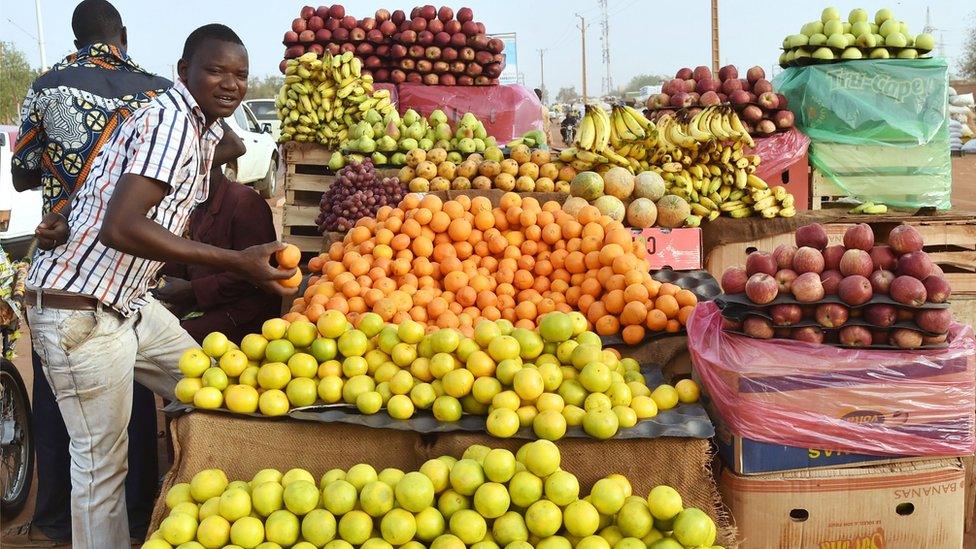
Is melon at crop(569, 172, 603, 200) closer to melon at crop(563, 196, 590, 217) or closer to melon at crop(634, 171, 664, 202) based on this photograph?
melon at crop(563, 196, 590, 217)

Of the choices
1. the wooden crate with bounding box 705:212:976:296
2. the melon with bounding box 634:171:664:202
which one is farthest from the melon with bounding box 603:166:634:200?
A: the wooden crate with bounding box 705:212:976:296

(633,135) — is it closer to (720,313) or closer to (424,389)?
(720,313)

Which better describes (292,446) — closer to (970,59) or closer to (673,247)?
(673,247)

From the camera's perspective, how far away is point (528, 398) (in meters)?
2.49

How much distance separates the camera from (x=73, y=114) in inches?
128

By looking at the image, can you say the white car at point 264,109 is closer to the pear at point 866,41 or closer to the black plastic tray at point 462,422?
the pear at point 866,41

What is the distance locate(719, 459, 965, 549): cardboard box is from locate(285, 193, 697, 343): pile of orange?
866 millimetres

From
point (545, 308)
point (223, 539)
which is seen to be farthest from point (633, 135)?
point (223, 539)

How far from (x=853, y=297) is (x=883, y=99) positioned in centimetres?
393

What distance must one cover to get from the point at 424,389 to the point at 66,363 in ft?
4.26

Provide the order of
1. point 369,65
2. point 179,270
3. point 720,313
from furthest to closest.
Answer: point 369,65 < point 179,270 < point 720,313

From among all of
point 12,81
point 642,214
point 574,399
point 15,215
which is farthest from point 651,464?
point 12,81

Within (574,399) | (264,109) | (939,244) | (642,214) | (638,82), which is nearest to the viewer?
(574,399)

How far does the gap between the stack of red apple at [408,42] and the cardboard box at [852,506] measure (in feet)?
18.8
